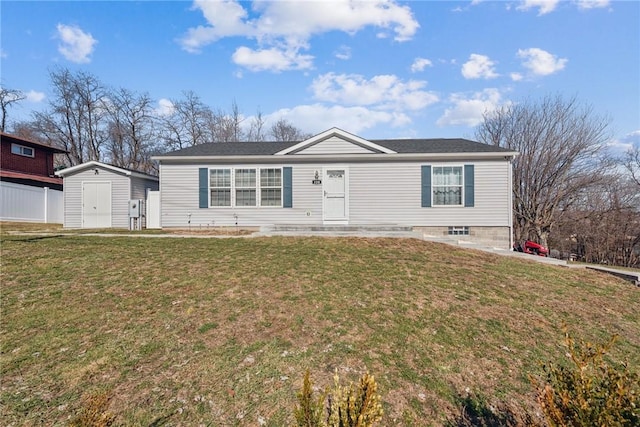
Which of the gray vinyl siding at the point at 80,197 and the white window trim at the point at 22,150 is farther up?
the white window trim at the point at 22,150

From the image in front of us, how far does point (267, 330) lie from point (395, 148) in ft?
31.8

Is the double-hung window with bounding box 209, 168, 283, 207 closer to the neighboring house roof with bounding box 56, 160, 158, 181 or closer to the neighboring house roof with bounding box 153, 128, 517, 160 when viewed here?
the neighboring house roof with bounding box 153, 128, 517, 160

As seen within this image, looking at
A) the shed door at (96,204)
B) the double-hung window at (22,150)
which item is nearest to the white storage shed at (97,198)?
the shed door at (96,204)

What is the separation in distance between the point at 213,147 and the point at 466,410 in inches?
513

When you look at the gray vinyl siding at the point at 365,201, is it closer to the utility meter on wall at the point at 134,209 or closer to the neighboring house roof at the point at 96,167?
the utility meter on wall at the point at 134,209

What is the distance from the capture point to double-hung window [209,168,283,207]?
12.1 meters

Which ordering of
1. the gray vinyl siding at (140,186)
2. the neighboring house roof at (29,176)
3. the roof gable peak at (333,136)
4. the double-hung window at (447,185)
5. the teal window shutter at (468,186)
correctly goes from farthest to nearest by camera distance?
the neighboring house roof at (29,176) < the gray vinyl siding at (140,186) < the roof gable peak at (333,136) < the double-hung window at (447,185) < the teal window shutter at (468,186)

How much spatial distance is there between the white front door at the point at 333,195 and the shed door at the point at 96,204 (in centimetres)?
994

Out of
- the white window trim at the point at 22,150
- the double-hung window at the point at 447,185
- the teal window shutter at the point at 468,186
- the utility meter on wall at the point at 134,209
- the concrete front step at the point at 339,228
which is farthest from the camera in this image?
the white window trim at the point at 22,150

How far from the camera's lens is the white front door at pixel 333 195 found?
39.9ft

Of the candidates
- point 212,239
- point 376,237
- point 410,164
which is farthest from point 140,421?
point 410,164

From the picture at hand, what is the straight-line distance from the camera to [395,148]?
12.2 metres

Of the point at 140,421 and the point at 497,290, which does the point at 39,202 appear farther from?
the point at 497,290

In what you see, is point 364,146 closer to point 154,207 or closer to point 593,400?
point 154,207
